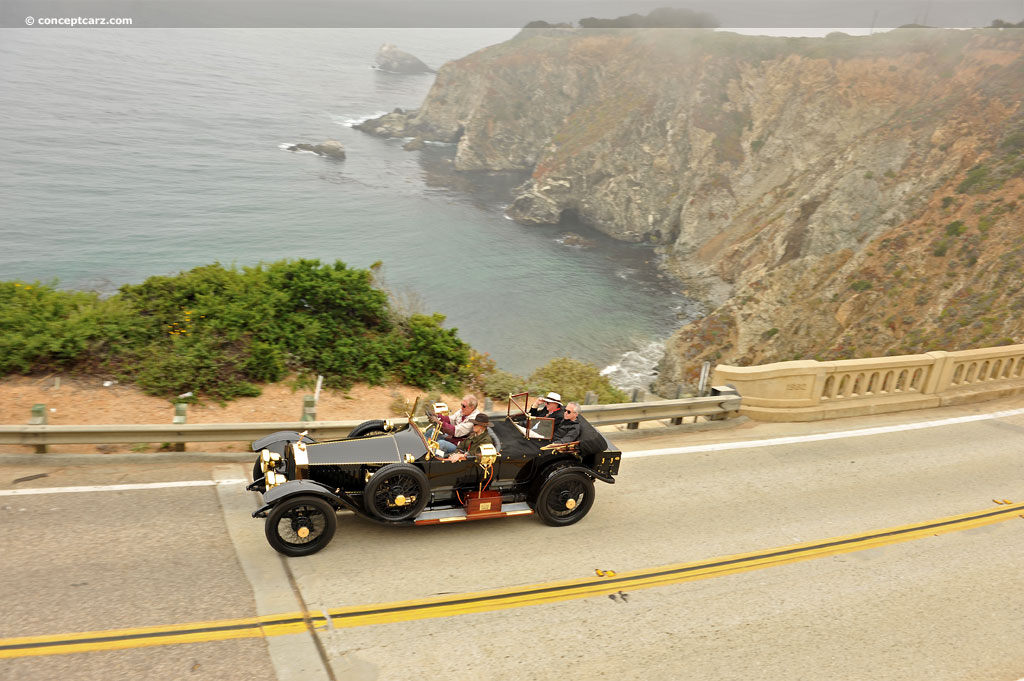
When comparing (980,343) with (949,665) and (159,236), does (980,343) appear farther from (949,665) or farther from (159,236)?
(159,236)

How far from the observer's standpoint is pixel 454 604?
6.74 m

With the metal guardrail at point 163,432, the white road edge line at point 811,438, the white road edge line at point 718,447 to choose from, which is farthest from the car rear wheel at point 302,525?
the white road edge line at point 811,438

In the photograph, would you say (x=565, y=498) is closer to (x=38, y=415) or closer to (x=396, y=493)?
(x=396, y=493)

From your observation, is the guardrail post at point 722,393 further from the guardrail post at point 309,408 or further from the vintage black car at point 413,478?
the guardrail post at point 309,408

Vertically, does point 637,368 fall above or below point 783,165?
below

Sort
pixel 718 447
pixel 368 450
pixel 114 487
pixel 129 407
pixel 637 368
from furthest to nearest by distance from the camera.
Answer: pixel 637 368 < pixel 718 447 < pixel 129 407 < pixel 114 487 < pixel 368 450

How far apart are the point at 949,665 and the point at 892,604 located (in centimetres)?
89

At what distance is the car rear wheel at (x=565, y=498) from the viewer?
26.7ft

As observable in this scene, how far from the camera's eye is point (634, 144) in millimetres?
77125

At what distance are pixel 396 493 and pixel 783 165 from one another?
217 ft

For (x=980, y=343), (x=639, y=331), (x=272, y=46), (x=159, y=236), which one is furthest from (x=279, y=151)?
(x=272, y=46)

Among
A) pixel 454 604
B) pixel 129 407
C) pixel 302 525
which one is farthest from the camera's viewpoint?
pixel 129 407

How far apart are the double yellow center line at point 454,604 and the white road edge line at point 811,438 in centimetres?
266

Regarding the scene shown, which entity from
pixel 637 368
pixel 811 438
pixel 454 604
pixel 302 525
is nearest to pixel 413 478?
pixel 302 525
